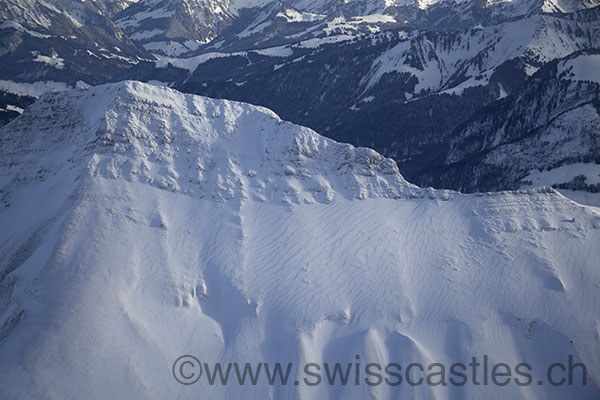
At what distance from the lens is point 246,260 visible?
98812 millimetres

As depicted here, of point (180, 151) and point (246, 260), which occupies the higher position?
point (180, 151)

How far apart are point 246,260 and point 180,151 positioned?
23512 millimetres

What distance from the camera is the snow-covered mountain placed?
8425 cm

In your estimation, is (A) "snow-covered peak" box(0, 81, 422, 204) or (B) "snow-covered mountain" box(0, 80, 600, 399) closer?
(B) "snow-covered mountain" box(0, 80, 600, 399)

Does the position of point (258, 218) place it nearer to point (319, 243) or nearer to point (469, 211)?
point (319, 243)

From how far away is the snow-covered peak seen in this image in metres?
104

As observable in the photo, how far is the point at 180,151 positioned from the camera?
108250 millimetres

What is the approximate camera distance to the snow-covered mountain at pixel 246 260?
84.2 m

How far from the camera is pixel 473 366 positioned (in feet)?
292

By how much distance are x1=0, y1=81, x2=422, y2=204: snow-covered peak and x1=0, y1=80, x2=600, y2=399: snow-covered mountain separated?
0.28 meters

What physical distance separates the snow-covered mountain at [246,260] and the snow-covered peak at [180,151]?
10.9 inches

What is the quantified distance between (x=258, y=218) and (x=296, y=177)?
10.9m

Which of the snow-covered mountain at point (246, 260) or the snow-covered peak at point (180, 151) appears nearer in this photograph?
the snow-covered mountain at point (246, 260)

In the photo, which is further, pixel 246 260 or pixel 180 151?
pixel 180 151
